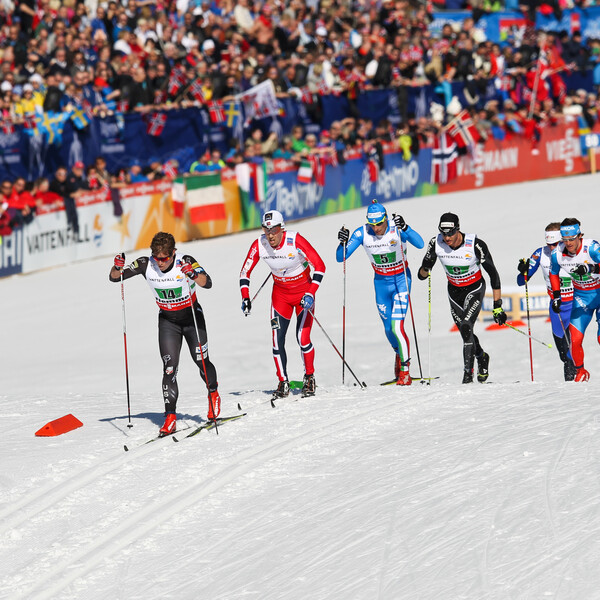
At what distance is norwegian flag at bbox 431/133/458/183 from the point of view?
2762 centimetres

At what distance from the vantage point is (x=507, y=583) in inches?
295

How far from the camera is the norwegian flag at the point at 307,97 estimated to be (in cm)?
2517

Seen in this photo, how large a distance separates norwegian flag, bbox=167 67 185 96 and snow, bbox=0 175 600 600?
8.26 metres

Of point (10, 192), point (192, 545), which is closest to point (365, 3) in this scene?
point (10, 192)

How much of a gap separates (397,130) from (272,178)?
4.06 metres

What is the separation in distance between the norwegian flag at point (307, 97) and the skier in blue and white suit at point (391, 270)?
11968 millimetres

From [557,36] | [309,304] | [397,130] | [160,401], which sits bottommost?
[160,401]

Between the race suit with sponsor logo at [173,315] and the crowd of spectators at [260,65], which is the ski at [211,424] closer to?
the race suit with sponsor logo at [173,315]

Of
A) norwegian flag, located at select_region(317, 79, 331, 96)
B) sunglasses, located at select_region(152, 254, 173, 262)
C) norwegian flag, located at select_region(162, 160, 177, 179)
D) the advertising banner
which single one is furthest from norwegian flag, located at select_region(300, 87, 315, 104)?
sunglasses, located at select_region(152, 254, 173, 262)

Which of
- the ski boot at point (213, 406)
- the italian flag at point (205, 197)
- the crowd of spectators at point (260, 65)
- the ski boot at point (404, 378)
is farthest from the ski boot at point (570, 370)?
the italian flag at point (205, 197)

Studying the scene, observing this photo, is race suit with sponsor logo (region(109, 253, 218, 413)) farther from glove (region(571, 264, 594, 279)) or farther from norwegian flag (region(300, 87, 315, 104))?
norwegian flag (region(300, 87, 315, 104))

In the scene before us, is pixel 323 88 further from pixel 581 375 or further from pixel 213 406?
pixel 213 406

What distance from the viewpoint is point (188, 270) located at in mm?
10984

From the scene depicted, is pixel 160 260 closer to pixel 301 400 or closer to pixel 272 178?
pixel 301 400
